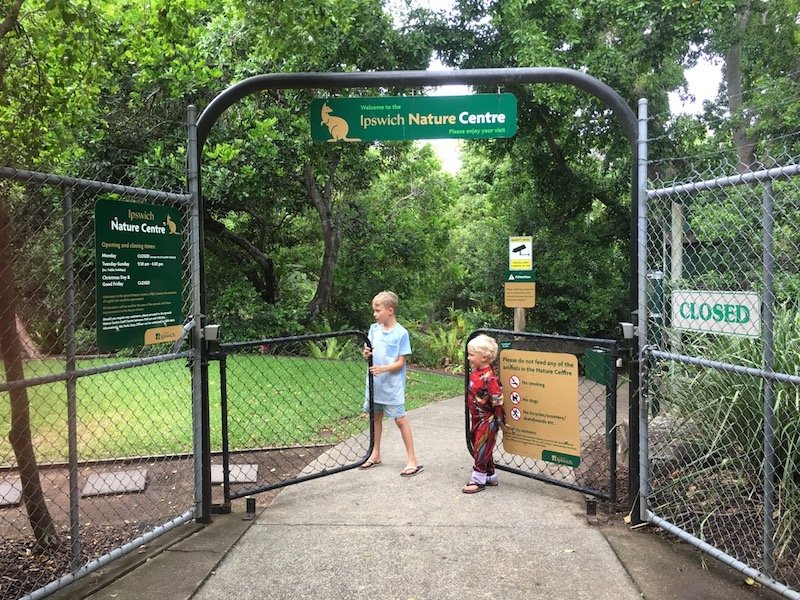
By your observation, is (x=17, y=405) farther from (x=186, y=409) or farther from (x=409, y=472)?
(x=186, y=409)

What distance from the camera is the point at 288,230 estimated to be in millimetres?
17234

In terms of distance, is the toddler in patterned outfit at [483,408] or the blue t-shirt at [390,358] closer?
the toddler in patterned outfit at [483,408]

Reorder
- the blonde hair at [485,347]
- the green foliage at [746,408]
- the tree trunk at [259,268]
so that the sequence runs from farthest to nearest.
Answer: the tree trunk at [259,268] → the blonde hair at [485,347] → the green foliage at [746,408]

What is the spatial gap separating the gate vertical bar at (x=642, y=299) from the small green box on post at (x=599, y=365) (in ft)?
1.02

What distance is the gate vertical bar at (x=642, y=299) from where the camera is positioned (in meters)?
4.28

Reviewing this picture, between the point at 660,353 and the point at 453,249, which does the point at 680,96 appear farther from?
the point at 660,353

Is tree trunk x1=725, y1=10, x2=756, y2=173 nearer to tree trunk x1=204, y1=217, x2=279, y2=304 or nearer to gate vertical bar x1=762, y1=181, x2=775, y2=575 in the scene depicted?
tree trunk x1=204, y1=217, x2=279, y2=304

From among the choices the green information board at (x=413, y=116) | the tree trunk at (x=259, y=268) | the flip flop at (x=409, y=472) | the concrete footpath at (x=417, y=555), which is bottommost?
the concrete footpath at (x=417, y=555)

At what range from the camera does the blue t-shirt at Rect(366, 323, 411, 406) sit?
5422 mm

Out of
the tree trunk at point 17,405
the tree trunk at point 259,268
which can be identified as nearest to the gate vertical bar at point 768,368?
the tree trunk at point 17,405

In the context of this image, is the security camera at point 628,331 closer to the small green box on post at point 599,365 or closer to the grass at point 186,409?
the small green box on post at point 599,365

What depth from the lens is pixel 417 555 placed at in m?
3.90

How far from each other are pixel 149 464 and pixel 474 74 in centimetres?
439

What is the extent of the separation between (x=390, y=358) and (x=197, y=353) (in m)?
1.66
